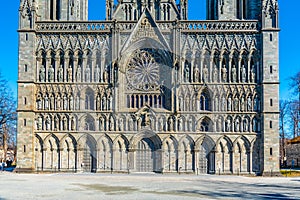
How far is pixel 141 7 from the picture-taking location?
44000 mm

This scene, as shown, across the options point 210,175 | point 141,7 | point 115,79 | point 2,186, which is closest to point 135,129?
point 115,79

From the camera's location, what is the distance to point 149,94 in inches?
1665

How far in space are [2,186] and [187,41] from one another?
21342mm

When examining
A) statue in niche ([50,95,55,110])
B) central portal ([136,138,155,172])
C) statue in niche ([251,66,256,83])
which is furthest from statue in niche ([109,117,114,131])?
statue in niche ([251,66,256,83])

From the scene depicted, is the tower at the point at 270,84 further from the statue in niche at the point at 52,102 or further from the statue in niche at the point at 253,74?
the statue in niche at the point at 52,102

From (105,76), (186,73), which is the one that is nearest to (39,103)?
(105,76)

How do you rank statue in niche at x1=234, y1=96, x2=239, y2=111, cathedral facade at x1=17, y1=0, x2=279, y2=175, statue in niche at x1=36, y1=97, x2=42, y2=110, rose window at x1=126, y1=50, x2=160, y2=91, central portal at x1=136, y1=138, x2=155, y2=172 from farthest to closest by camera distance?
rose window at x1=126, y1=50, x2=160, y2=91, statue in niche at x1=36, y1=97, x2=42, y2=110, central portal at x1=136, y1=138, x2=155, y2=172, statue in niche at x1=234, y1=96, x2=239, y2=111, cathedral facade at x1=17, y1=0, x2=279, y2=175

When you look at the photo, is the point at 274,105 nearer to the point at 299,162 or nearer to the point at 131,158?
the point at 131,158

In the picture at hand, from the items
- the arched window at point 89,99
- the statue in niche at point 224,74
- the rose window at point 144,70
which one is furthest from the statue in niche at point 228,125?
the arched window at point 89,99

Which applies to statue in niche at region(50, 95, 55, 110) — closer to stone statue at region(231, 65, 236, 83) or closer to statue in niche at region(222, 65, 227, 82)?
statue in niche at region(222, 65, 227, 82)

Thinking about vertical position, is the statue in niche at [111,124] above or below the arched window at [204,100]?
below

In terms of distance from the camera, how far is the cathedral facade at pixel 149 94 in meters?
41.3

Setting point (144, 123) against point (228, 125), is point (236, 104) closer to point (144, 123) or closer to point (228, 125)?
point (228, 125)

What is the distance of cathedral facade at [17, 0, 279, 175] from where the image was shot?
135ft
